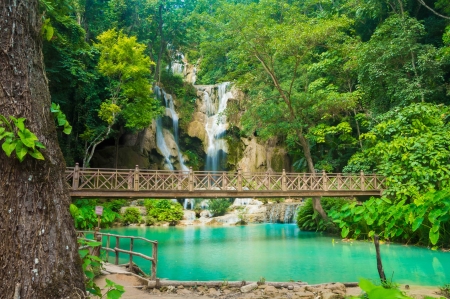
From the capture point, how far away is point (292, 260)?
9.52 metres

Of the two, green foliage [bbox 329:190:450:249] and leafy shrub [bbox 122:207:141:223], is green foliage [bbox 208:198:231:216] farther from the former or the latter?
green foliage [bbox 329:190:450:249]

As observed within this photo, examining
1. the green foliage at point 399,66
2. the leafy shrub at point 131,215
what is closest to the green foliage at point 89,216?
the leafy shrub at point 131,215

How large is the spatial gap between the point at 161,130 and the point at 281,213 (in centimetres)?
987

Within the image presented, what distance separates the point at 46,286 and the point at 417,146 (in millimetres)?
12100

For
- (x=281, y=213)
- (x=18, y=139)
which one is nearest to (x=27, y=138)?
(x=18, y=139)

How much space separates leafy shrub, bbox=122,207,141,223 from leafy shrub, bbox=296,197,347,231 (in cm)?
847

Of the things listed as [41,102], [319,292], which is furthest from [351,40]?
[41,102]

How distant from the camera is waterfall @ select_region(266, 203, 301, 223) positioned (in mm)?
20641

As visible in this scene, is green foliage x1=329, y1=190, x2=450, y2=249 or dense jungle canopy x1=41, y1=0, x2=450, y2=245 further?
dense jungle canopy x1=41, y1=0, x2=450, y2=245

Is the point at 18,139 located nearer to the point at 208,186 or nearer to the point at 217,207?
the point at 208,186

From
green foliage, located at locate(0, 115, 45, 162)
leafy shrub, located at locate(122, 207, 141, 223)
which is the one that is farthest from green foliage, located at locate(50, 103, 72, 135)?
leafy shrub, located at locate(122, 207, 141, 223)

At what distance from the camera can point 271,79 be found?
57.5ft

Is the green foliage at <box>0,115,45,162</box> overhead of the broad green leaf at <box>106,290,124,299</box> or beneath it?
overhead

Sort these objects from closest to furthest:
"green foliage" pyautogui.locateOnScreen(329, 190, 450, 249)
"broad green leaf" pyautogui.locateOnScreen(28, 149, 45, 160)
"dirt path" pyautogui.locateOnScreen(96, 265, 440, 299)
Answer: "broad green leaf" pyautogui.locateOnScreen(28, 149, 45, 160)
"dirt path" pyautogui.locateOnScreen(96, 265, 440, 299)
"green foliage" pyautogui.locateOnScreen(329, 190, 450, 249)
